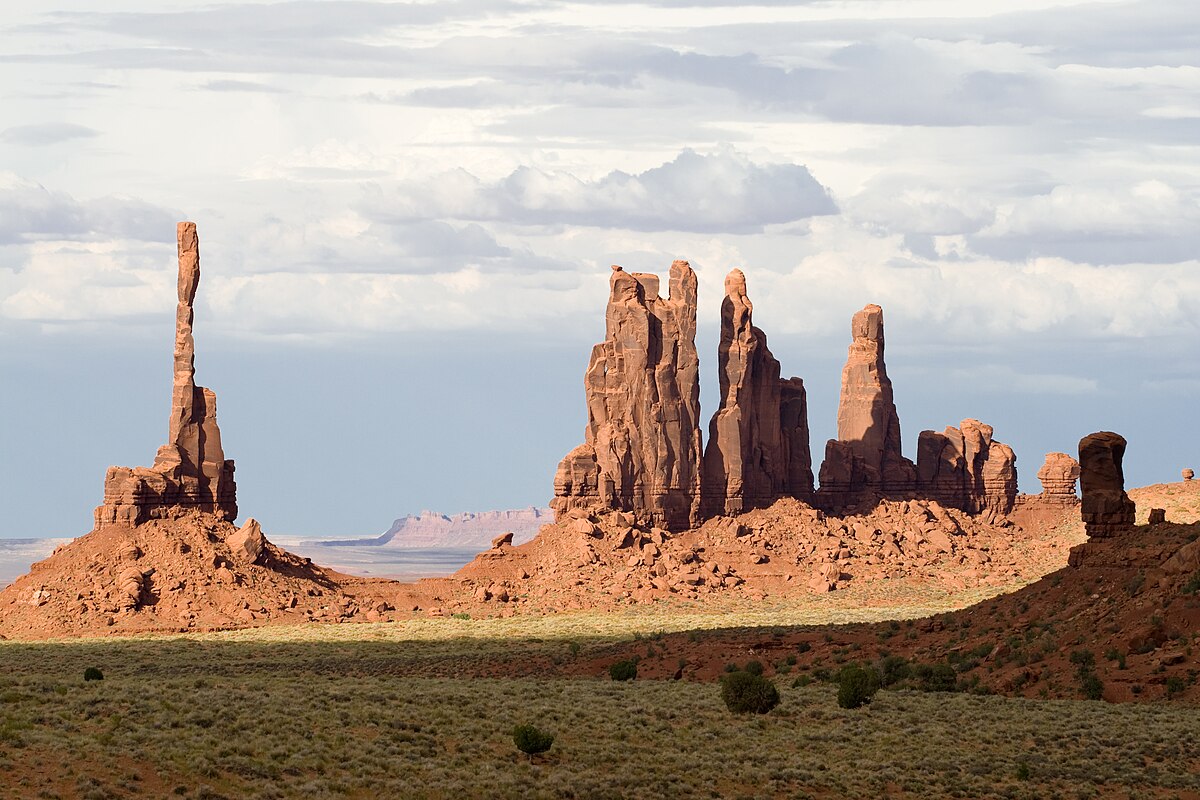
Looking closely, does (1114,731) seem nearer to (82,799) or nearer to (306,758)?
(306,758)

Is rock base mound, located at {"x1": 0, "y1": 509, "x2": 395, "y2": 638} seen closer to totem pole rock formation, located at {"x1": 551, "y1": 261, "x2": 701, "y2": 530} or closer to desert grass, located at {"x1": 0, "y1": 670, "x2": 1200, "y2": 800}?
totem pole rock formation, located at {"x1": 551, "y1": 261, "x2": 701, "y2": 530}

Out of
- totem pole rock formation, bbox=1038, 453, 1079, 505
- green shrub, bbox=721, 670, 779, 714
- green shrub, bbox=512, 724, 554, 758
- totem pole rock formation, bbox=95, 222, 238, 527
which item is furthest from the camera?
totem pole rock formation, bbox=1038, 453, 1079, 505

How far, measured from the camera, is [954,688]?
63781 mm

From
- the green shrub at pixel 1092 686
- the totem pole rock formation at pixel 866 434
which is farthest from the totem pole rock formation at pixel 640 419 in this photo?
the green shrub at pixel 1092 686

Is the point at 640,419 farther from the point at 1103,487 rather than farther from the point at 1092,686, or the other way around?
the point at 1092,686

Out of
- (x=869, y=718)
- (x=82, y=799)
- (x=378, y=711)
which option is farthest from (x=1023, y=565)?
(x=82, y=799)

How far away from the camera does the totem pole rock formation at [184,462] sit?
111 m

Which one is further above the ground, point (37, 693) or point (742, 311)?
point (742, 311)

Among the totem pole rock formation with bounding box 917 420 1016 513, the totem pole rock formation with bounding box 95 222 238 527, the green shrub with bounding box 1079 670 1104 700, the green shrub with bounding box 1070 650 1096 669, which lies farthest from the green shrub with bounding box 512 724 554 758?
the totem pole rock formation with bounding box 917 420 1016 513

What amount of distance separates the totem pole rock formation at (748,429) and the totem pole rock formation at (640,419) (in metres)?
2.49

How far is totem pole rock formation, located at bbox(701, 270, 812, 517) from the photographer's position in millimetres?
125438

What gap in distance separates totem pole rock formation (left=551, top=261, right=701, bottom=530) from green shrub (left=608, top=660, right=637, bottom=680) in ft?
155

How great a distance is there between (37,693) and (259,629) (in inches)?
2153

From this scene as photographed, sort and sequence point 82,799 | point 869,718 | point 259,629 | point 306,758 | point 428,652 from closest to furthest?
point 82,799 < point 306,758 < point 869,718 < point 428,652 < point 259,629
